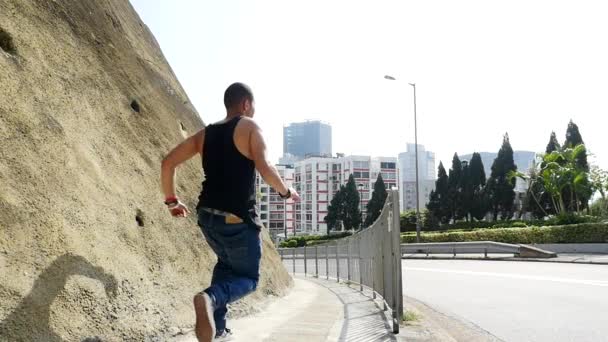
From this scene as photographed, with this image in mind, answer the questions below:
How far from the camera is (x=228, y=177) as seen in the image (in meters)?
3.68

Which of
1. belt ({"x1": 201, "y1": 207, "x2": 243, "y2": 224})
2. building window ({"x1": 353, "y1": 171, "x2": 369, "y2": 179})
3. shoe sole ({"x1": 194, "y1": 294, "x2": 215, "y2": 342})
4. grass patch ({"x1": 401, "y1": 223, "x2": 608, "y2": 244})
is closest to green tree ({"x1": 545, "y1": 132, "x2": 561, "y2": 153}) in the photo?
grass patch ({"x1": 401, "y1": 223, "x2": 608, "y2": 244})

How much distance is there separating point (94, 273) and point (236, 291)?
1.21 metres

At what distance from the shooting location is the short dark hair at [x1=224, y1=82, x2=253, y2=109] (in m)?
3.90

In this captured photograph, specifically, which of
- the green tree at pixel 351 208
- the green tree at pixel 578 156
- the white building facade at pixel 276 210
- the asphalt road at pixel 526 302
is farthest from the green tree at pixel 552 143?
the white building facade at pixel 276 210

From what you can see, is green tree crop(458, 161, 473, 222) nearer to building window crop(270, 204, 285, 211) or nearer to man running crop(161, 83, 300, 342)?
man running crop(161, 83, 300, 342)

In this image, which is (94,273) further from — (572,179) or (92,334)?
(572,179)

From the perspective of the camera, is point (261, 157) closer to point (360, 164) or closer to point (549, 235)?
point (549, 235)

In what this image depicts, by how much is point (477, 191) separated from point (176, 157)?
74744 millimetres

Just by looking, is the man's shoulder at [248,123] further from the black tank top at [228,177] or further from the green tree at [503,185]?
the green tree at [503,185]

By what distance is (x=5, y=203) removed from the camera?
366 centimetres

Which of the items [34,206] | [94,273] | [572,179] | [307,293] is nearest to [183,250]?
[94,273]

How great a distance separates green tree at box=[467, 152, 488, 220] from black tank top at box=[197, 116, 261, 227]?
72.4 metres

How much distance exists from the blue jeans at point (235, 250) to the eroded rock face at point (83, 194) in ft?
3.20

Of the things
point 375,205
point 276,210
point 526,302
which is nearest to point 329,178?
point 276,210
